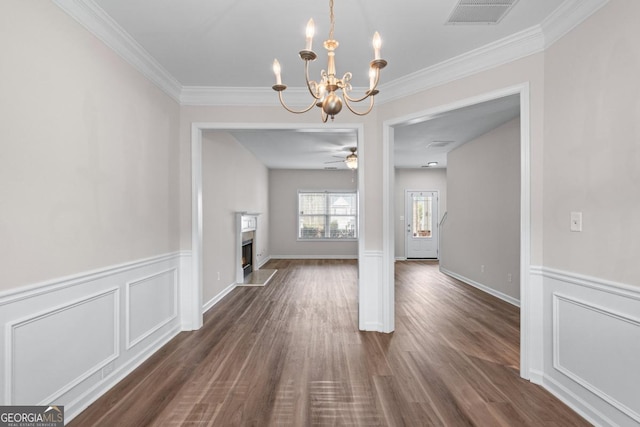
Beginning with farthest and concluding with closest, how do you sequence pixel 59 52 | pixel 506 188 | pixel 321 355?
pixel 506 188
pixel 321 355
pixel 59 52

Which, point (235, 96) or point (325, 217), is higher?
point (235, 96)

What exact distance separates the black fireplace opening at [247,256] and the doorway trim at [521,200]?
3.49 meters

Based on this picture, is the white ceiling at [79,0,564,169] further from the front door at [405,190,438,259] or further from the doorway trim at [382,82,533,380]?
the front door at [405,190,438,259]

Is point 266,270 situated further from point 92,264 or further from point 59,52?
point 59,52

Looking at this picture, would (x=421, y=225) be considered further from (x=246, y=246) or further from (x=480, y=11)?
(x=480, y=11)

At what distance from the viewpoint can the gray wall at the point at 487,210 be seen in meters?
4.43

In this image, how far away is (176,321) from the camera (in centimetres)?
333

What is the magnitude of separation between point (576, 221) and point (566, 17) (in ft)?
4.63

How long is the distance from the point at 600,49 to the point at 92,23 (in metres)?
3.35

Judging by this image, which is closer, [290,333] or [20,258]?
[20,258]

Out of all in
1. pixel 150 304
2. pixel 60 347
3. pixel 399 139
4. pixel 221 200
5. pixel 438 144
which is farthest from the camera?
pixel 438 144

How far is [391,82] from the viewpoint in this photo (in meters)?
3.21

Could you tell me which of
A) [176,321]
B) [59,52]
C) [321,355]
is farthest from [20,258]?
[321,355]

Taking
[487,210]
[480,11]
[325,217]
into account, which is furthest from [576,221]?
[325,217]
